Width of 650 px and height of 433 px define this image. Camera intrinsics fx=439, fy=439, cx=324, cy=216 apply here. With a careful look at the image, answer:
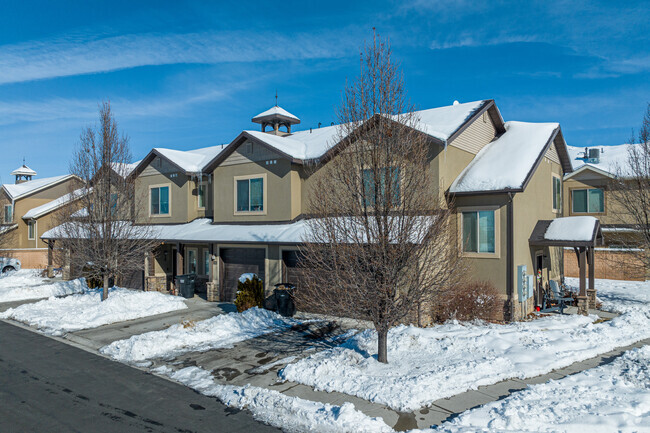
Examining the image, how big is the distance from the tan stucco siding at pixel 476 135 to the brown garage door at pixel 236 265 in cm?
893

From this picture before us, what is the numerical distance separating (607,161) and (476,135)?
61.3 feet

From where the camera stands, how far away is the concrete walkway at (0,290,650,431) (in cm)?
761

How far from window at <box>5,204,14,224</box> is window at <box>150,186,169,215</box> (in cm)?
1906

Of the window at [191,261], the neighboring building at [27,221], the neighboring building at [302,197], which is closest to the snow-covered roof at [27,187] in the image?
the neighboring building at [27,221]

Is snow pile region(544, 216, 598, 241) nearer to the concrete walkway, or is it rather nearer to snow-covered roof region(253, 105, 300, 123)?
the concrete walkway

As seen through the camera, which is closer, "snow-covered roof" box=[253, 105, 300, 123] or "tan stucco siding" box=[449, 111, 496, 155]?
"tan stucco siding" box=[449, 111, 496, 155]

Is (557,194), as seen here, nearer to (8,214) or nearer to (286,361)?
(286,361)

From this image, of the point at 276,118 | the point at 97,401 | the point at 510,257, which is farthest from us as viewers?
the point at 276,118

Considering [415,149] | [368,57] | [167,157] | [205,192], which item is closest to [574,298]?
[415,149]

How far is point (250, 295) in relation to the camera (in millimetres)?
16188

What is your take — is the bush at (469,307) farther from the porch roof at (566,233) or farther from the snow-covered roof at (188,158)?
the snow-covered roof at (188,158)

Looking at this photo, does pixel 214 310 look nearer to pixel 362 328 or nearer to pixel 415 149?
pixel 362 328

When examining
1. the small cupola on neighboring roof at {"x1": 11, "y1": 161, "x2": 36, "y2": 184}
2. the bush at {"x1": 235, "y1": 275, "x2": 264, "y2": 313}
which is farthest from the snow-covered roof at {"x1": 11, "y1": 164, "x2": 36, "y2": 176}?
the bush at {"x1": 235, "y1": 275, "x2": 264, "y2": 313}

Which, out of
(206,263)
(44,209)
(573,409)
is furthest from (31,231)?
(573,409)
